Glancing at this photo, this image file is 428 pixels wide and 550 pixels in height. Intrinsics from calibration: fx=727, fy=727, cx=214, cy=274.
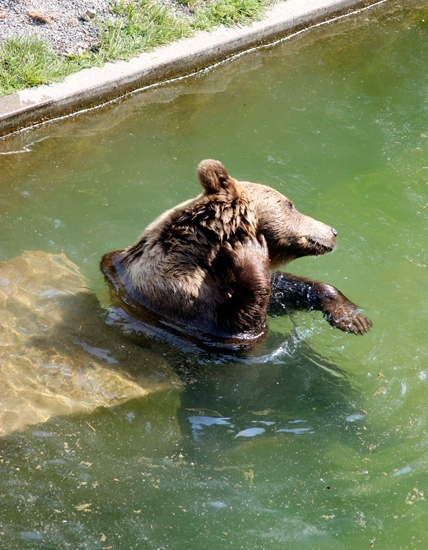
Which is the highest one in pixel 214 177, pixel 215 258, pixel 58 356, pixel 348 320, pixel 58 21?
pixel 58 21

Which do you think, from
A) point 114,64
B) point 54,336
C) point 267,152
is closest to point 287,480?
point 54,336

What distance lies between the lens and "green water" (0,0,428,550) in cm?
460

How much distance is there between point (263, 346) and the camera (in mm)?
5863

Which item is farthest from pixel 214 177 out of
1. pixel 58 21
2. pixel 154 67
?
pixel 58 21

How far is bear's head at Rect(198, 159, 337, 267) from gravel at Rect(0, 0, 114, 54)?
4503 mm

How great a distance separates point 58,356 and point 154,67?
16.4 feet

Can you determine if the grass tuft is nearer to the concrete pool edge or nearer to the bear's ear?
the concrete pool edge

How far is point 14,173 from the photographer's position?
25.8ft

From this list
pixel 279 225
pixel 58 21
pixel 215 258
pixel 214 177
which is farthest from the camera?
pixel 58 21

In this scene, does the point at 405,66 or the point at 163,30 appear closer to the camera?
the point at 163,30

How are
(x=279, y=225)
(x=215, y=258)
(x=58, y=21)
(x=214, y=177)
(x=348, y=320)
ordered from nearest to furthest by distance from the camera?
1. (x=214, y=177)
2. (x=215, y=258)
3. (x=279, y=225)
4. (x=348, y=320)
5. (x=58, y=21)

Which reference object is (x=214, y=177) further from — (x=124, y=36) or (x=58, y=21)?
(x=58, y=21)

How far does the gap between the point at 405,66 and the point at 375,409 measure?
633cm

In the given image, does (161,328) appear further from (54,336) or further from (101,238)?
(101,238)
